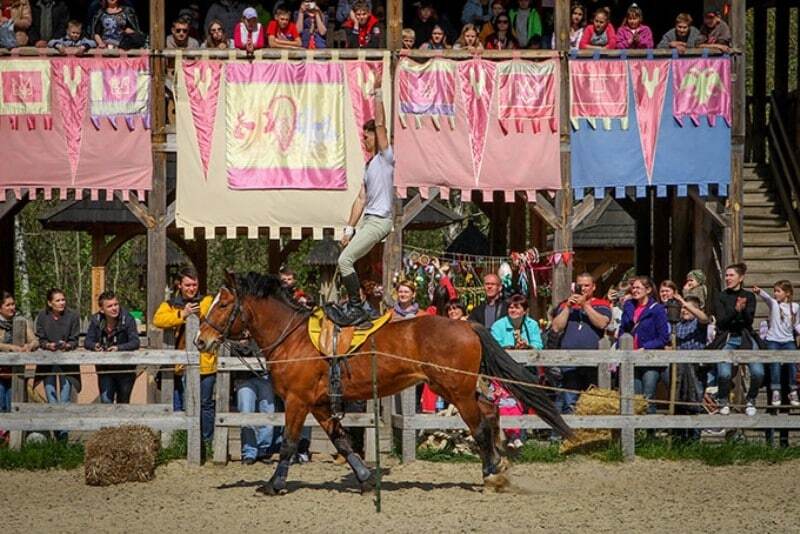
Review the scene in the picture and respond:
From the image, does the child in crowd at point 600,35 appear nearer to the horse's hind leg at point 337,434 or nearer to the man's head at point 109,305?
the man's head at point 109,305

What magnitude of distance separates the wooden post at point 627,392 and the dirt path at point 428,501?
0.72 feet

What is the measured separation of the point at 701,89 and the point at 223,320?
8429 mm

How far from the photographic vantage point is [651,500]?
11648mm

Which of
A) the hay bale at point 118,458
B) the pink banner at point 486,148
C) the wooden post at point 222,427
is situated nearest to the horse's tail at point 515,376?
the wooden post at point 222,427

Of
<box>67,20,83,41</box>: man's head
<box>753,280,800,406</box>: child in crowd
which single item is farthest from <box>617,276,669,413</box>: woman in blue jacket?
<box>67,20,83,41</box>: man's head

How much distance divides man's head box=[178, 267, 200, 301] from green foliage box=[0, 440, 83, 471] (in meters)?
1.87

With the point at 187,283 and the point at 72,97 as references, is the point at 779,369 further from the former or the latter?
the point at 72,97

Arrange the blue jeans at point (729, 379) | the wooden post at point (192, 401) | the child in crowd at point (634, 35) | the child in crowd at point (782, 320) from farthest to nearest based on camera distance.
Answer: the child in crowd at point (634, 35) < the child in crowd at point (782, 320) < the blue jeans at point (729, 379) < the wooden post at point (192, 401)

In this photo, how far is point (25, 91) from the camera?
17.8 metres

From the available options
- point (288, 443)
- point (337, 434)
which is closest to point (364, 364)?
point (337, 434)

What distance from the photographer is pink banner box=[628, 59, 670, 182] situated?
18.1m

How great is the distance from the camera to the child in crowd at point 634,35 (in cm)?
1847

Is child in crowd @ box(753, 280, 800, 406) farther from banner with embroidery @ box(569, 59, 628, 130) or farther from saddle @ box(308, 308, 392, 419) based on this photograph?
saddle @ box(308, 308, 392, 419)

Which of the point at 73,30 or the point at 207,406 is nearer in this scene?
the point at 207,406
